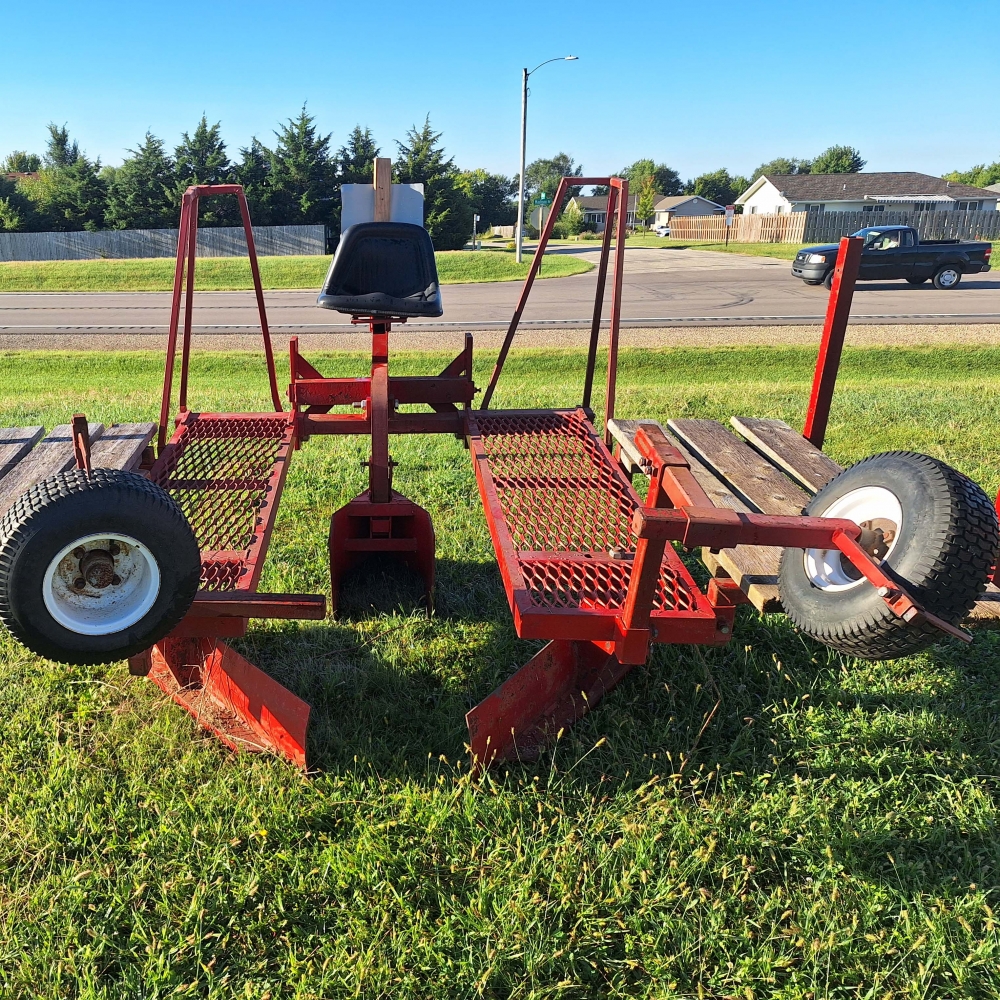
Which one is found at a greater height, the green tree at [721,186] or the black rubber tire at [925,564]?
the green tree at [721,186]

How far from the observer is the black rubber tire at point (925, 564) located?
188cm

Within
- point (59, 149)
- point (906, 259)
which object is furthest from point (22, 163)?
point (906, 259)

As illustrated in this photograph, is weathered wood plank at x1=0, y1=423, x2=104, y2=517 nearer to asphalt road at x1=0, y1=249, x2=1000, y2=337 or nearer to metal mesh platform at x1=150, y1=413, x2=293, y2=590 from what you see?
metal mesh platform at x1=150, y1=413, x2=293, y2=590

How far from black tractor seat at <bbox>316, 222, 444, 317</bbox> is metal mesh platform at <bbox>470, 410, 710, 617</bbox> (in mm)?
726

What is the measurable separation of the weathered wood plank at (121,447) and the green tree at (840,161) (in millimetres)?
103344

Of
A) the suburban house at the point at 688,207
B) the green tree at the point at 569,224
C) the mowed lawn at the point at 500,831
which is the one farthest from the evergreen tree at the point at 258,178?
the suburban house at the point at 688,207

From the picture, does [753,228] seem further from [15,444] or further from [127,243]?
[15,444]

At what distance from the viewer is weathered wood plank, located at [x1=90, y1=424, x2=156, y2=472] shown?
3.13 m

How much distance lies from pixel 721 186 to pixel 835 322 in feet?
347

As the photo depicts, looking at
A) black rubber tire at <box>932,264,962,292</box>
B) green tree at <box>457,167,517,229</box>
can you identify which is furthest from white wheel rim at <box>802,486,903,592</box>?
green tree at <box>457,167,517,229</box>

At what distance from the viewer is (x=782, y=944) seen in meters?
1.87

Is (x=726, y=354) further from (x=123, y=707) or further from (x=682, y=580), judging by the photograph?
(x=123, y=707)

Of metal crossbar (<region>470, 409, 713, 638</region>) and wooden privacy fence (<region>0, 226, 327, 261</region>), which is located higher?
metal crossbar (<region>470, 409, 713, 638</region>)

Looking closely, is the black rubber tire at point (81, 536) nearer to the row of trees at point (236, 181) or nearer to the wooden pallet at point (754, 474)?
the wooden pallet at point (754, 474)
